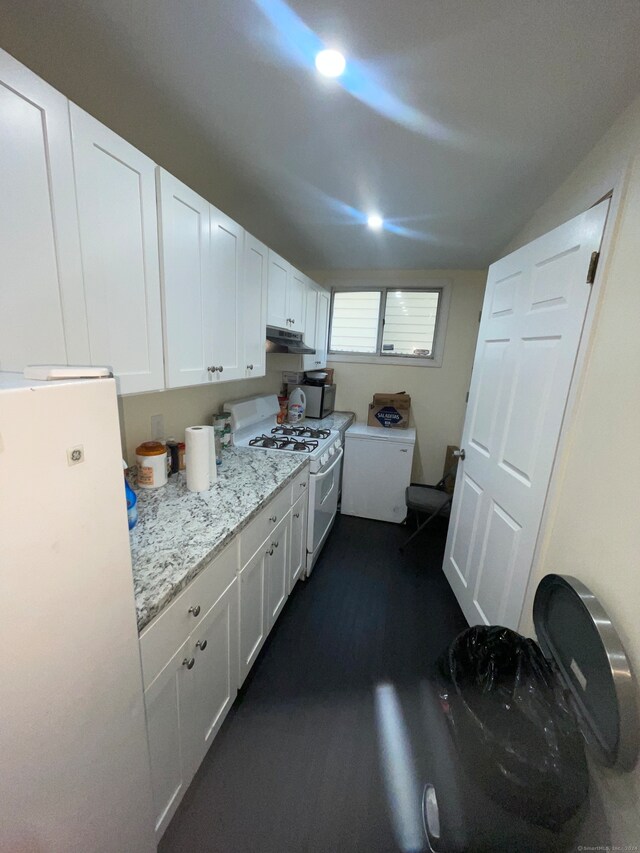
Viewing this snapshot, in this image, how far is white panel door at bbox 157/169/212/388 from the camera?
1123 mm

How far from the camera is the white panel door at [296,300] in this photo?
2276 millimetres

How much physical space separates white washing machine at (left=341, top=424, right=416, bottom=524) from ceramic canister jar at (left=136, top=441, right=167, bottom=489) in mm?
1824

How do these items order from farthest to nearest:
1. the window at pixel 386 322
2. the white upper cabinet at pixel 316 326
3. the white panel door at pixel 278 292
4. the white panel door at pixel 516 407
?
the window at pixel 386 322 < the white upper cabinet at pixel 316 326 < the white panel door at pixel 278 292 < the white panel door at pixel 516 407

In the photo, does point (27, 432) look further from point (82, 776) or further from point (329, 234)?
point (329, 234)

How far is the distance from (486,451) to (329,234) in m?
1.85

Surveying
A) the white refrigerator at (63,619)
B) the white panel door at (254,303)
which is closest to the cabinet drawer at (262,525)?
the white refrigerator at (63,619)

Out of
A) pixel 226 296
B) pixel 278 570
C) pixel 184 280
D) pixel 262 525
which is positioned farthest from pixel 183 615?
pixel 226 296

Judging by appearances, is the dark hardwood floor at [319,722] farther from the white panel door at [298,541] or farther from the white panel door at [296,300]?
the white panel door at [296,300]

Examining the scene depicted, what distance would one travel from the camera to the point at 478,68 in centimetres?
92

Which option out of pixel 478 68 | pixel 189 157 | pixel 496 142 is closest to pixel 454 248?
pixel 496 142

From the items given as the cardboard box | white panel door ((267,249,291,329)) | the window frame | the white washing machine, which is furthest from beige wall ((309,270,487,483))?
white panel door ((267,249,291,329))

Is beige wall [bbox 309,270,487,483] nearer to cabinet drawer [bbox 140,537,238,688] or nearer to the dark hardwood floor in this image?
the dark hardwood floor

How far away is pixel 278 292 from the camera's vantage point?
6.79ft

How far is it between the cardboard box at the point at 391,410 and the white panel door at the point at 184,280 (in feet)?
6.97
